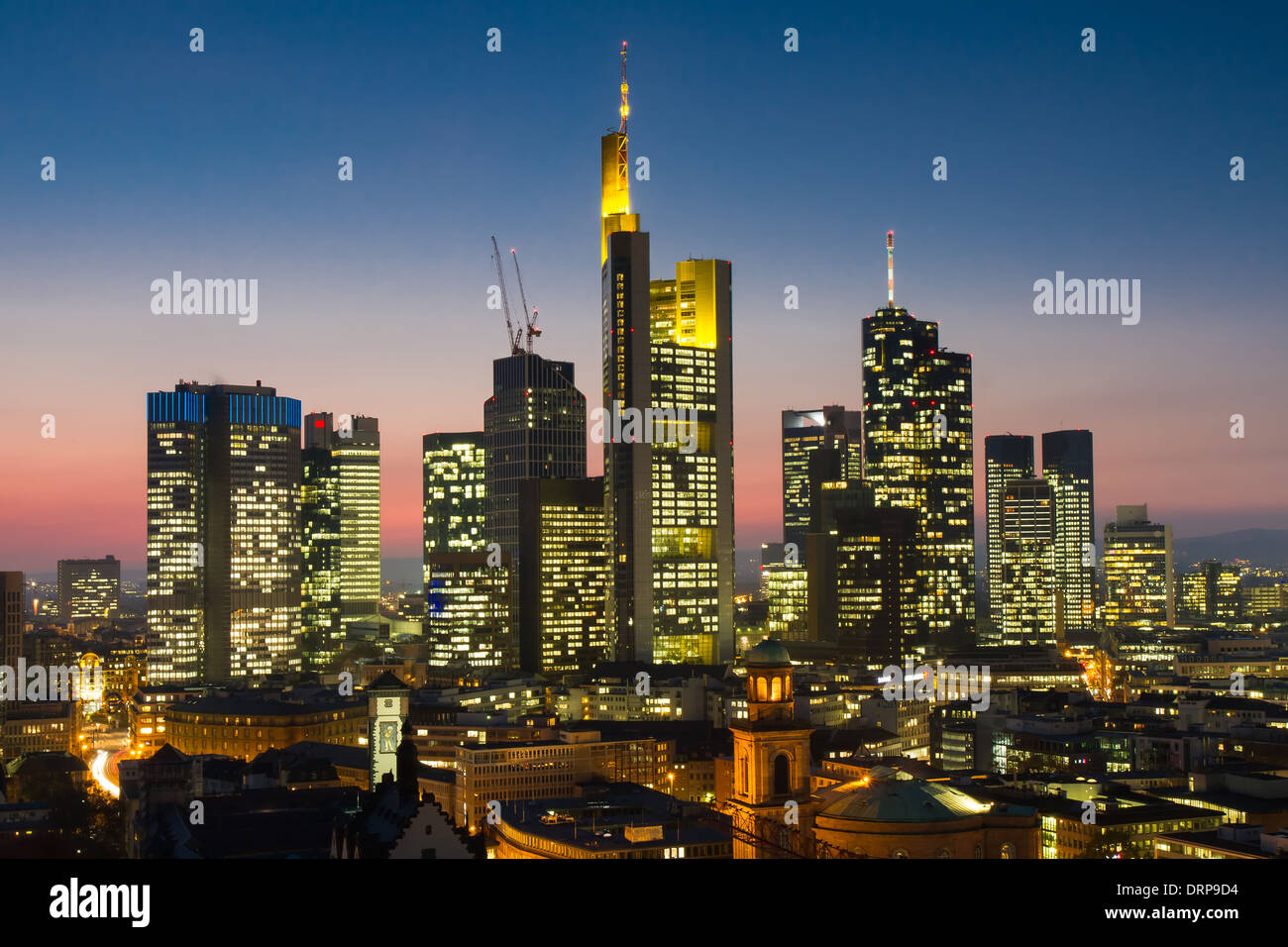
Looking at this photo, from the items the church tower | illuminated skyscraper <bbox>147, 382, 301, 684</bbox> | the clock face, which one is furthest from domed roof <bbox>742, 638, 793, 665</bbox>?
illuminated skyscraper <bbox>147, 382, 301, 684</bbox>

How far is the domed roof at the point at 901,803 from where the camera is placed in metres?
48.2

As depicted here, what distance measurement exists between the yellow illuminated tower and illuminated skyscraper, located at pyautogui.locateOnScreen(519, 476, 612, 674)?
97.4 feet

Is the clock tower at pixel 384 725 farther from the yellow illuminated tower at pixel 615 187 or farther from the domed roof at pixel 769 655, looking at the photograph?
the yellow illuminated tower at pixel 615 187

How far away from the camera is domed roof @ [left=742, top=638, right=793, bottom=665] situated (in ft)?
185

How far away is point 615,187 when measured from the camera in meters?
170

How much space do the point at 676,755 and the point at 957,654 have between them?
230ft

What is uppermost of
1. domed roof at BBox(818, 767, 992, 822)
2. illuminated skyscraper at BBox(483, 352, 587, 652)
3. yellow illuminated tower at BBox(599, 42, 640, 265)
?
yellow illuminated tower at BBox(599, 42, 640, 265)

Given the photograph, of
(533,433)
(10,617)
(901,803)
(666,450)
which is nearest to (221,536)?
(533,433)

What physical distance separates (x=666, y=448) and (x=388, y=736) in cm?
8984

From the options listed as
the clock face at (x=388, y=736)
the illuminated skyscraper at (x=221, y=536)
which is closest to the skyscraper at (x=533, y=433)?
the illuminated skyscraper at (x=221, y=536)

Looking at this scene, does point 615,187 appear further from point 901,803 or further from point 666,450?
point 901,803

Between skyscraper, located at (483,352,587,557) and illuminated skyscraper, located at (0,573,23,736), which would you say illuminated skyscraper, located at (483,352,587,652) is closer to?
skyscraper, located at (483,352,587,557)
